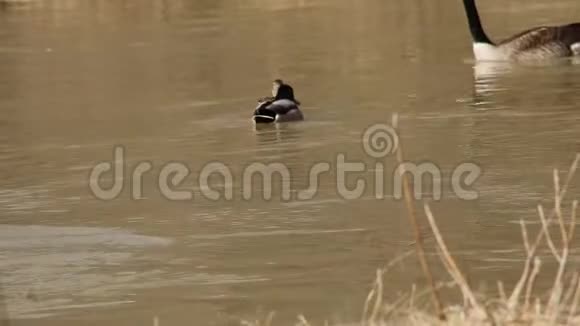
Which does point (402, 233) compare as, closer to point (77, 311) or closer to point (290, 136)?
point (77, 311)

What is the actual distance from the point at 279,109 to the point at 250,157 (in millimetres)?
1721

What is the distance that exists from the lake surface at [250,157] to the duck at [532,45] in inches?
11.9

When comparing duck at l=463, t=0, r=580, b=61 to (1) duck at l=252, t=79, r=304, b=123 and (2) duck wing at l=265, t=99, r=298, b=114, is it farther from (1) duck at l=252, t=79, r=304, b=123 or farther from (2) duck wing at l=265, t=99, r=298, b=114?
(2) duck wing at l=265, t=99, r=298, b=114

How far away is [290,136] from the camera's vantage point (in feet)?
45.9

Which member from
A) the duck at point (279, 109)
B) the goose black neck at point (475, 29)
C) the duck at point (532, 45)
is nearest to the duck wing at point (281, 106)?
the duck at point (279, 109)

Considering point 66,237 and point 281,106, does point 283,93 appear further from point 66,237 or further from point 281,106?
point 66,237

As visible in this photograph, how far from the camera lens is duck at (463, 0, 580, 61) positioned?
63.0ft

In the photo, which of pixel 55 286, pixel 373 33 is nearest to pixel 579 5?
pixel 373 33

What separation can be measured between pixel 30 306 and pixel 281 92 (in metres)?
7.06

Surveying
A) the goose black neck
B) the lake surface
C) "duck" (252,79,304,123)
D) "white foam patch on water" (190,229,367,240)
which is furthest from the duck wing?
the goose black neck

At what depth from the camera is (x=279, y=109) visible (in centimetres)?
1438

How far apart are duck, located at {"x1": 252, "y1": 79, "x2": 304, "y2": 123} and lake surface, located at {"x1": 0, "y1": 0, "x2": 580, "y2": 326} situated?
0.20 meters

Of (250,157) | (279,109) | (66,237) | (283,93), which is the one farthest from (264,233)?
(283,93)

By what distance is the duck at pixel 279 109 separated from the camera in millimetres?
14406
